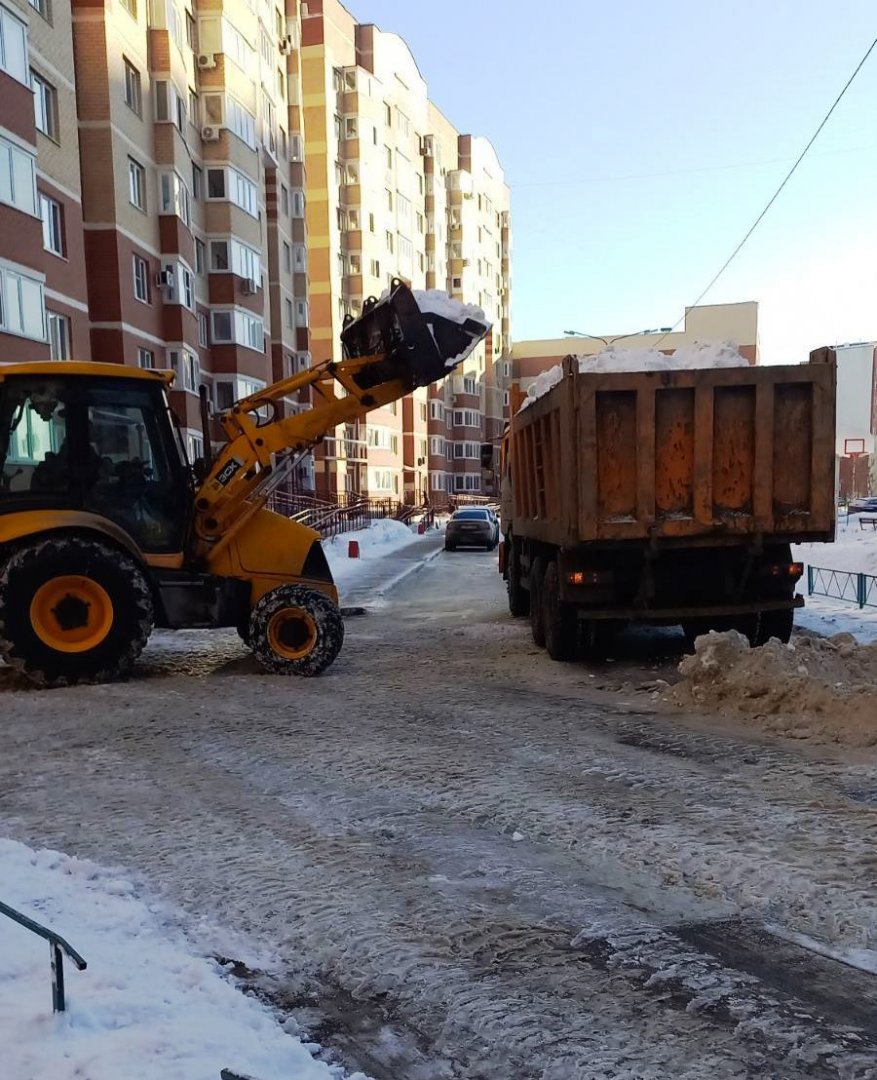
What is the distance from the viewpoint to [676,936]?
3.48 metres

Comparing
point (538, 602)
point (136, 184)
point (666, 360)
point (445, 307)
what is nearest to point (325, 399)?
point (445, 307)

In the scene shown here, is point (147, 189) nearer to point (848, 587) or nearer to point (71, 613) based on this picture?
point (848, 587)

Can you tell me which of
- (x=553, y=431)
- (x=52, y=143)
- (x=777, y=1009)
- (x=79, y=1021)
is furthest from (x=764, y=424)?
(x=52, y=143)

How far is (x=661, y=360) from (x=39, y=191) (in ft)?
60.1

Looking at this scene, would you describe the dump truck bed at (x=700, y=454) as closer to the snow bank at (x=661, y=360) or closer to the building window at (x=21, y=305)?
the snow bank at (x=661, y=360)

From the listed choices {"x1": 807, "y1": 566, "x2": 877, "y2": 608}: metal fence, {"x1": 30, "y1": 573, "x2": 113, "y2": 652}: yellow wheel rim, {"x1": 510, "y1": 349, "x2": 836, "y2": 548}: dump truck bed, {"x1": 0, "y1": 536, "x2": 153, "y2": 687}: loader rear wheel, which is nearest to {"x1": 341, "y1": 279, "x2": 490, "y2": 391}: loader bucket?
{"x1": 510, "y1": 349, "x2": 836, "y2": 548}: dump truck bed

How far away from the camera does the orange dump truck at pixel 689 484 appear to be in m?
8.08

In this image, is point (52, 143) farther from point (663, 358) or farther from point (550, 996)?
point (550, 996)

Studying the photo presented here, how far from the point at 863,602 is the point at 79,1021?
1292 centimetres

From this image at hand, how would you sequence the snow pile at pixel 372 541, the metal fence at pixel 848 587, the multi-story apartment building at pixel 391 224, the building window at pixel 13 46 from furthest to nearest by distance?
the multi-story apartment building at pixel 391 224
the snow pile at pixel 372 541
the building window at pixel 13 46
the metal fence at pixel 848 587

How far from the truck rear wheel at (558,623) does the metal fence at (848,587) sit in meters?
6.33

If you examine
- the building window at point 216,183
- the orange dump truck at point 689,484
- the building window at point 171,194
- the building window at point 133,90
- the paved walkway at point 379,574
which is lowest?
the paved walkway at point 379,574

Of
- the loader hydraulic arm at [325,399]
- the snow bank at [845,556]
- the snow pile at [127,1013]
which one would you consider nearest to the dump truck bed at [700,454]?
the loader hydraulic arm at [325,399]

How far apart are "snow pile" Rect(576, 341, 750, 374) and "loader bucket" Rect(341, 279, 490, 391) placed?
3.97ft
